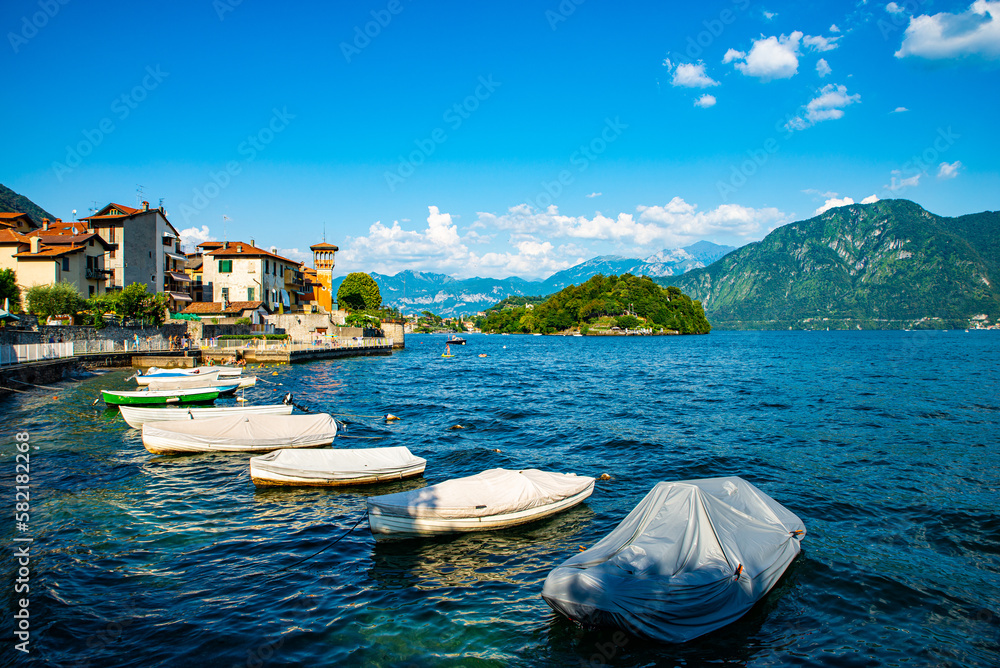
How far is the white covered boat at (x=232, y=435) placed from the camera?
65.3 feet

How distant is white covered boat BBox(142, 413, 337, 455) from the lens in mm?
19891

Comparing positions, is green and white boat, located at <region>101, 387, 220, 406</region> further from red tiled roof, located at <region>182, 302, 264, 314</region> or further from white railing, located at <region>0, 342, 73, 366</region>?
red tiled roof, located at <region>182, 302, 264, 314</region>

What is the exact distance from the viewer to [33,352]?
3444 cm

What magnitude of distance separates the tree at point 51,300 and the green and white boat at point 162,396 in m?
24.8

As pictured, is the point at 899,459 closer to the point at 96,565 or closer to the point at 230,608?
the point at 230,608

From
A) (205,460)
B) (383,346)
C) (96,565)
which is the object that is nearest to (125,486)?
(205,460)

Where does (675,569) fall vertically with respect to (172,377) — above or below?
below

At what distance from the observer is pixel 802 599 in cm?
1015

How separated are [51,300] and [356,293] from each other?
6489 centimetres

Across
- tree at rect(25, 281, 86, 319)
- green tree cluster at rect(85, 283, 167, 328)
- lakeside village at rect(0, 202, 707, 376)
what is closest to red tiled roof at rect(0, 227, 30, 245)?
lakeside village at rect(0, 202, 707, 376)

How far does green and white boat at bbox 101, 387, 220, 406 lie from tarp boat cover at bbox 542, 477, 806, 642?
2864cm

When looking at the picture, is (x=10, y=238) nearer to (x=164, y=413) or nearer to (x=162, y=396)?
(x=162, y=396)

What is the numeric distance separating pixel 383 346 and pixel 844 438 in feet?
238

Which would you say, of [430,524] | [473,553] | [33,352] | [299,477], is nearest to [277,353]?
[33,352]
